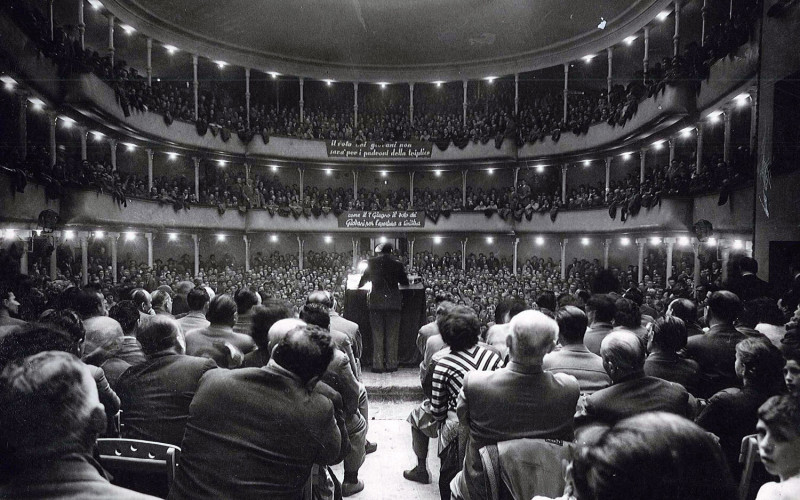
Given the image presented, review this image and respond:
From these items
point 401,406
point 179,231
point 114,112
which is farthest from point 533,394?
point 179,231

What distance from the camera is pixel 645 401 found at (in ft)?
10.2

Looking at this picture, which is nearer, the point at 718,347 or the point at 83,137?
the point at 718,347

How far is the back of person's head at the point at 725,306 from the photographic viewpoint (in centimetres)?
483

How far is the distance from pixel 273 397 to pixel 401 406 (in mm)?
5554

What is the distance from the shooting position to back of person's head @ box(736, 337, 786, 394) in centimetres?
330

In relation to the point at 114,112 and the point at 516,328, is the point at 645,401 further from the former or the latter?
the point at 114,112

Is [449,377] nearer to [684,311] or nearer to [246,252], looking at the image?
[684,311]

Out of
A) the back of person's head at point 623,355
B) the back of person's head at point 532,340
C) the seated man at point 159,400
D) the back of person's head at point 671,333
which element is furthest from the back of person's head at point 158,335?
the back of person's head at point 671,333

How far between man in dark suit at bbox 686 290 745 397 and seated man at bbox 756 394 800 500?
237cm

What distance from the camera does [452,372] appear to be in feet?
13.0

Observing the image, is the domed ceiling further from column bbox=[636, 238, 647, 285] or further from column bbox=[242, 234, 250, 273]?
column bbox=[242, 234, 250, 273]

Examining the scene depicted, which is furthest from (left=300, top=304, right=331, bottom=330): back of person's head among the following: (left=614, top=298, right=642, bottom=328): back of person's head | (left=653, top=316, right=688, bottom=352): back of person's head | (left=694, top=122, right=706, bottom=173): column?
(left=694, top=122, right=706, bottom=173): column

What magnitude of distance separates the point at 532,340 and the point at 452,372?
1.12m

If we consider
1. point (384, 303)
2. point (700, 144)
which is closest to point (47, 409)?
point (384, 303)
